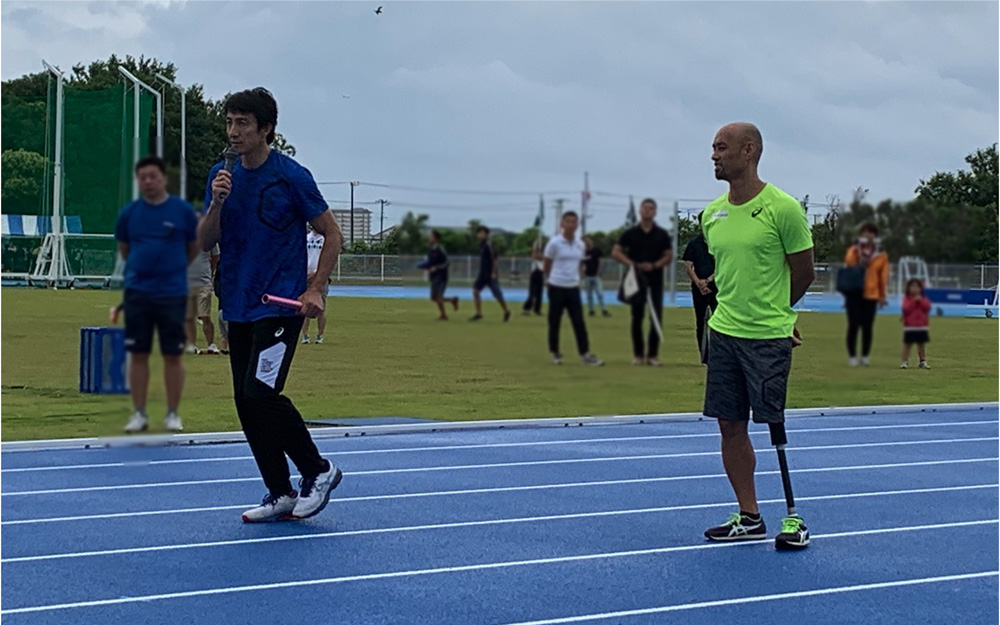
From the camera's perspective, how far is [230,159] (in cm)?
136

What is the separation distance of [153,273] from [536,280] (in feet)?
0.95

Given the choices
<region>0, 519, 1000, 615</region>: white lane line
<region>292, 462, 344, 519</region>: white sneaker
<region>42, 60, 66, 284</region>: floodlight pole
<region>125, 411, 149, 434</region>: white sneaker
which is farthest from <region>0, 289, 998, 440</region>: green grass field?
<region>0, 519, 1000, 615</region>: white lane line

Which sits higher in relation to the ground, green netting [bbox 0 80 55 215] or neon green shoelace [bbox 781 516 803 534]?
green netting [bbox 0 80 55 215]

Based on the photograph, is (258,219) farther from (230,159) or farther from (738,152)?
(738,152)

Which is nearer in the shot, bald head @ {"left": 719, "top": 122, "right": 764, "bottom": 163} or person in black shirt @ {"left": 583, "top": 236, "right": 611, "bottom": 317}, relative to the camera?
person in black shirt @ {"left": 583, "top": 236, "right": 611, "bottom": 317}

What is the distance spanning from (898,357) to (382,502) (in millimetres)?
5989

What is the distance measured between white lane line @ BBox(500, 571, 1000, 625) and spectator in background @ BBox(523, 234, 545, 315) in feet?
11.6

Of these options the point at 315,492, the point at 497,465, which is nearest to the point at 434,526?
the point at 315,492

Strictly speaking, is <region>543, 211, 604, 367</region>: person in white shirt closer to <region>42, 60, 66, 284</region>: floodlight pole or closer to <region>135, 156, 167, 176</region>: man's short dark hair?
<region>135, 156, 167, 176</region>: man's short dark hair

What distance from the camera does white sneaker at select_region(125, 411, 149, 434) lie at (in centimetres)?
100

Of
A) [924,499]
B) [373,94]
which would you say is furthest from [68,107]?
[924,499]

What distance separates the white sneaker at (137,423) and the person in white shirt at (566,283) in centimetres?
30

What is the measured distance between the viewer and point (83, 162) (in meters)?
2.32

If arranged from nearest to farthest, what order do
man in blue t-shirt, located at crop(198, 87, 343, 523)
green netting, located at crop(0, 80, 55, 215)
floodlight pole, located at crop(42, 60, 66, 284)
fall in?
man in blue t-shirt, located at crop(198, 87, 343, 523) < floodlight pole, located at crop(42, 60, 66, 284) < green netting, located at crop(0, 80, 55, 215)
